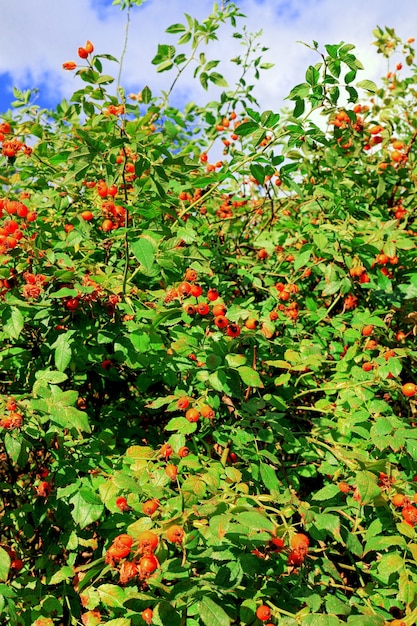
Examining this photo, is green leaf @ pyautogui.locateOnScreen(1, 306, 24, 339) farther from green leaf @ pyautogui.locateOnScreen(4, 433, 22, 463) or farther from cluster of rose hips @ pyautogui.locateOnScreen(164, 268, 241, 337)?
cluster of rose hips @ pyautogui.locateOnScreen(164, 268, 241, 337)

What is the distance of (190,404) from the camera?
1917 mm

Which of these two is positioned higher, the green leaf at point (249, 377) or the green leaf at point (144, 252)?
the green leaf at point (144, 252)

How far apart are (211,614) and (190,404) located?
2.43 feet

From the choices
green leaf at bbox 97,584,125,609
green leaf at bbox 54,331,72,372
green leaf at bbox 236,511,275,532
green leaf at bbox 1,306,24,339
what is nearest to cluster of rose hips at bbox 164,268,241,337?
green leaf at bbox 54,331,72,372

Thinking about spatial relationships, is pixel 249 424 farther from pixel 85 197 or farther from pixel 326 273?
pixel 85 197

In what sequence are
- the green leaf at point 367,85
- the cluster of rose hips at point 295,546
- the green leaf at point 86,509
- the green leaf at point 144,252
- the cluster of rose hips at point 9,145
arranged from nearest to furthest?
the cluster of rose hips at point 295,546 < the green leaf at point 144,252 < the green leaf at point 86,509 < the green leaf at point 367,85 < the cluster of rose hips at point 9,145

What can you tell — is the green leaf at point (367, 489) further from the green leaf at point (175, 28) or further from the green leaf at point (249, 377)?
the green leaf at point (175, 28)

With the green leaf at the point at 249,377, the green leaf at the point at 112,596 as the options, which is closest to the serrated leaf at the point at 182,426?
the green leaf at the point at 249,377

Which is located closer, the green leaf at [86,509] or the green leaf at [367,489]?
the green leaf at [367,489]

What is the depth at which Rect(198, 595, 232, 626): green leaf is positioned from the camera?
4.31 feet

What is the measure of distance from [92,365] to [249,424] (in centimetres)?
83

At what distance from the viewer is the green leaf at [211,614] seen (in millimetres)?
1314

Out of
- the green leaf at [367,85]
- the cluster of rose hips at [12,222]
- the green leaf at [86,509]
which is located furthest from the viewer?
the cluster of rose hips at [12,222]

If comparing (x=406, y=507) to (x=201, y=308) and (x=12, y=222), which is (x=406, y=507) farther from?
(x=12, y=222)
